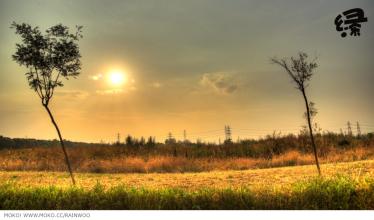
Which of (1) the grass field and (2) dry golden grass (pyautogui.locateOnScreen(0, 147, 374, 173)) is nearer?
(1) the grass field

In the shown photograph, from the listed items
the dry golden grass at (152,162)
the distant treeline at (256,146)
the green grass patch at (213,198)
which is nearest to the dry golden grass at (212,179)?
the green grass patch at (213,198)

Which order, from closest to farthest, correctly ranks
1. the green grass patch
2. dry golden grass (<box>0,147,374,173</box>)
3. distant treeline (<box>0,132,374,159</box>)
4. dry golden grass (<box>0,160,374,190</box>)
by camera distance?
the green grass patch
dry golden grass (<box>0,160,374,190</box>)
dry golden grass (<box>0,147,374,173</box>)
distant treeline (<box>0,132,374,159</box>)

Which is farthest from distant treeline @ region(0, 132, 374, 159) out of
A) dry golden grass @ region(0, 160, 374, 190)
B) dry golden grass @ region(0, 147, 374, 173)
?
dry golden grass @ region(0, 160, 374, 190)

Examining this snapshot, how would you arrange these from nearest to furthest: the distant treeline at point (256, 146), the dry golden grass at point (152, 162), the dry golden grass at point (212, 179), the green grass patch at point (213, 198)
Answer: the green grass patch at point (213, 198), the dry golden grass at point (212, 179), the dry golden grass at point (152, 162), the distant treeline at point (256, 146)

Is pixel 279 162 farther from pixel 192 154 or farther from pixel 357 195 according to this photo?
pixel 357 195

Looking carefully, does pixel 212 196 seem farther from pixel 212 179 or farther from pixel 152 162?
pixel 152 162

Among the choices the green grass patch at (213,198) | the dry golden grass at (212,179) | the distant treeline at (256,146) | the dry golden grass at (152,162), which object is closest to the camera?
the green grass patch at (213,198)

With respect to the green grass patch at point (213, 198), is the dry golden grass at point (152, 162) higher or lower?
higher

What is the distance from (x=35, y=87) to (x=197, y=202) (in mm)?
5503

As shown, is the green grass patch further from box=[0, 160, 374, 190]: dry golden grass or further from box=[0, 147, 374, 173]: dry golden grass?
box=[0, 147, 374, 173]: dry golden grass

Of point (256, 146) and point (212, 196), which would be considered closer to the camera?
point (212, 196)

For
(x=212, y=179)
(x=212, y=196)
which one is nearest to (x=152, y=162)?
(x=212, y=179)

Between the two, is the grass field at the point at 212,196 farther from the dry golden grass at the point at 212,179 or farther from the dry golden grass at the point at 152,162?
the dry golden grass at the point at 152,162
